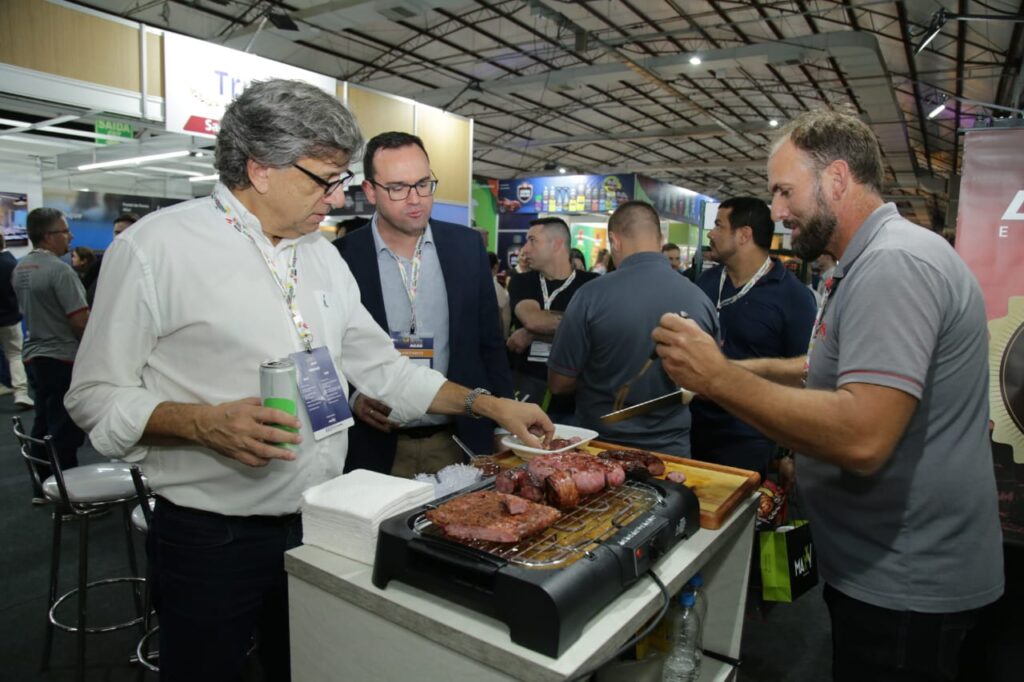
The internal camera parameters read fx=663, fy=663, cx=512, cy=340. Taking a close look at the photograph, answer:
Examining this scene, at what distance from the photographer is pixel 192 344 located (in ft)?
4.75

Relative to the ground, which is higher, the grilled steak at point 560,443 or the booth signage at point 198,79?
the booth signage at point 198,79

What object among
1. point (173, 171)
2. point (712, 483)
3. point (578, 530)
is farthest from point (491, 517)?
point (173, 171)

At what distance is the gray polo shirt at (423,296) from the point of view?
2.50 m

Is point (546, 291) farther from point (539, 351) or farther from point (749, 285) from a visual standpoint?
point (749, 285)

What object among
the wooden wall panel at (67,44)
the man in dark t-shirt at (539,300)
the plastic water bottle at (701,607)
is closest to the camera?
the plastic water bottle at (701,607)

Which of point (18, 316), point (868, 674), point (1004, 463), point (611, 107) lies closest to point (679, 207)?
point (611, 107)

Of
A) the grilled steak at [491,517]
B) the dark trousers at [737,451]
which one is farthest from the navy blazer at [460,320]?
the dark trousers at [737,451]

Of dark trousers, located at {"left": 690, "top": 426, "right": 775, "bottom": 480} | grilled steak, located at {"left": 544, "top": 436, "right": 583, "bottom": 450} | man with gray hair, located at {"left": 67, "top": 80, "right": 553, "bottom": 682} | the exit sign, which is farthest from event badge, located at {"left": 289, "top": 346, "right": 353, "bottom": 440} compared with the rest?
the exit sign

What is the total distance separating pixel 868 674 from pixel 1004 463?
1.56 meters

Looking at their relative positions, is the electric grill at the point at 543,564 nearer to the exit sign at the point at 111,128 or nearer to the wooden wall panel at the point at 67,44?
the wooden wall panel at the point at 67,44

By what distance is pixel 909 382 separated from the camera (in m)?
1.32

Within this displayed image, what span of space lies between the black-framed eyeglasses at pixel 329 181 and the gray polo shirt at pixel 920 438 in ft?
3.98

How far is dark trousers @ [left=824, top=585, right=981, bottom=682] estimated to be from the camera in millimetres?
1494

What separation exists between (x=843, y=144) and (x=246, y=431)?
4.94 ft
